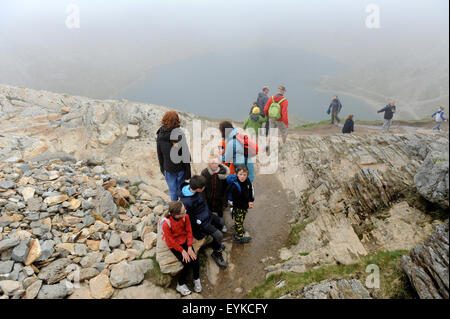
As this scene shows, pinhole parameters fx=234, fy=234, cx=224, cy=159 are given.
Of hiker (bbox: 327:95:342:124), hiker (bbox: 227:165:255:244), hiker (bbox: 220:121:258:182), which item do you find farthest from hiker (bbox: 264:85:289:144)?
hiker (bbox: 327:95:342:124)

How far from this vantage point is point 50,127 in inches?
456

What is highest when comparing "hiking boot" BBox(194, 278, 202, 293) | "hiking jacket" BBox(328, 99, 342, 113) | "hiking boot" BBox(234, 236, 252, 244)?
"hiking jacket" BBox(328, 99, 342, 113)

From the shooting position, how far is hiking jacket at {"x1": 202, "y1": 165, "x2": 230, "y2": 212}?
644cm

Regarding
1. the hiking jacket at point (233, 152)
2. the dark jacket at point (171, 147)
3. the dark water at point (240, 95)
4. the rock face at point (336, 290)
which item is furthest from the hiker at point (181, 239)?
the dark water at point (240, 95)

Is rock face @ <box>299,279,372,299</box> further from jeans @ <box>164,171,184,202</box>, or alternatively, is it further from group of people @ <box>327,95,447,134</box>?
group of people @ <box>327,95,447,134</box>

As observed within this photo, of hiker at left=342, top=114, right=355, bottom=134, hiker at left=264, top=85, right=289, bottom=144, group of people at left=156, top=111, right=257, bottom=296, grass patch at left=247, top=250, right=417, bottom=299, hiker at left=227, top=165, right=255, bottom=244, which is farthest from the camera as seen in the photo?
hiker at left=342, top=114, right=355, bottom=134

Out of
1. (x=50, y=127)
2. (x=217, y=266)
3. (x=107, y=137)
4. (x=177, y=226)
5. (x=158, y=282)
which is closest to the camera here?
(x=177, y=226)

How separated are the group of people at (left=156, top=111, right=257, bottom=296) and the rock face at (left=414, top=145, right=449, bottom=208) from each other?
14.2ft

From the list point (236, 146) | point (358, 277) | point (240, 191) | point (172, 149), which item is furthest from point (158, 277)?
point (358, 277)

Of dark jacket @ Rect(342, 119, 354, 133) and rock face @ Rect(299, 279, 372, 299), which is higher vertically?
dark jacket @ Rect(342, 119, 354, 133)

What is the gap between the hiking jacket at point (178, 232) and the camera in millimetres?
5230

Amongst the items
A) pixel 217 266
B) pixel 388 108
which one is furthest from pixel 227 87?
pixel 217 266

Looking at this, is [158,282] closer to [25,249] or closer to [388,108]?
[25,249]
